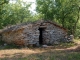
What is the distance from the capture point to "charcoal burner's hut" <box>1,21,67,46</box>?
76.1 feet

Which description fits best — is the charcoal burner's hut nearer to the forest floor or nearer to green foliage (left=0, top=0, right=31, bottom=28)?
the forest floor

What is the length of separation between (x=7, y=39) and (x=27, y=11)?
27.3 metres

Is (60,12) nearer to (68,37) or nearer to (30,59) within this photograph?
(68,37)

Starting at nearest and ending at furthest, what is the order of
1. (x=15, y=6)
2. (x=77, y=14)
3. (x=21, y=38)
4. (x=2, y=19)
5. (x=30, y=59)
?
(x=30, y=59), (x=21, y=38), (x=77, y=14), (x=2, y=19), (x=15, y=6)

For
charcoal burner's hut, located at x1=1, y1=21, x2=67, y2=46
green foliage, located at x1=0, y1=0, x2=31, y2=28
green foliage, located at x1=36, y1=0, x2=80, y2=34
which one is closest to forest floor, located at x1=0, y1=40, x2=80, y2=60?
charcoal burner's hut, located at x1=1, y1=21, x2=67, y2=46

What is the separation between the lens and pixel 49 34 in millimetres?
25500

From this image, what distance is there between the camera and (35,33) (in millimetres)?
24062

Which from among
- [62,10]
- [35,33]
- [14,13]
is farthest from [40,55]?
[14,13]

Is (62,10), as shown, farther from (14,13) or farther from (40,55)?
(40,55)

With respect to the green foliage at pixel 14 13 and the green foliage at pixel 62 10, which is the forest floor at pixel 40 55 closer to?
the green foliage at pixel 62 10

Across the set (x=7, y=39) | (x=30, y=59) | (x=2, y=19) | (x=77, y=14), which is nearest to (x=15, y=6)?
(x=2, y=19)

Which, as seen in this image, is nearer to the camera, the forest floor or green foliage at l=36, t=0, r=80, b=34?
the forest floor

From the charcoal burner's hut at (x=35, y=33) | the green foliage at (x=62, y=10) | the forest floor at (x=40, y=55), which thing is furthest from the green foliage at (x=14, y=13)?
the forest floor at (x=40, y=55)

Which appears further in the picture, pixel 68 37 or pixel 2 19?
pixel 2 19
